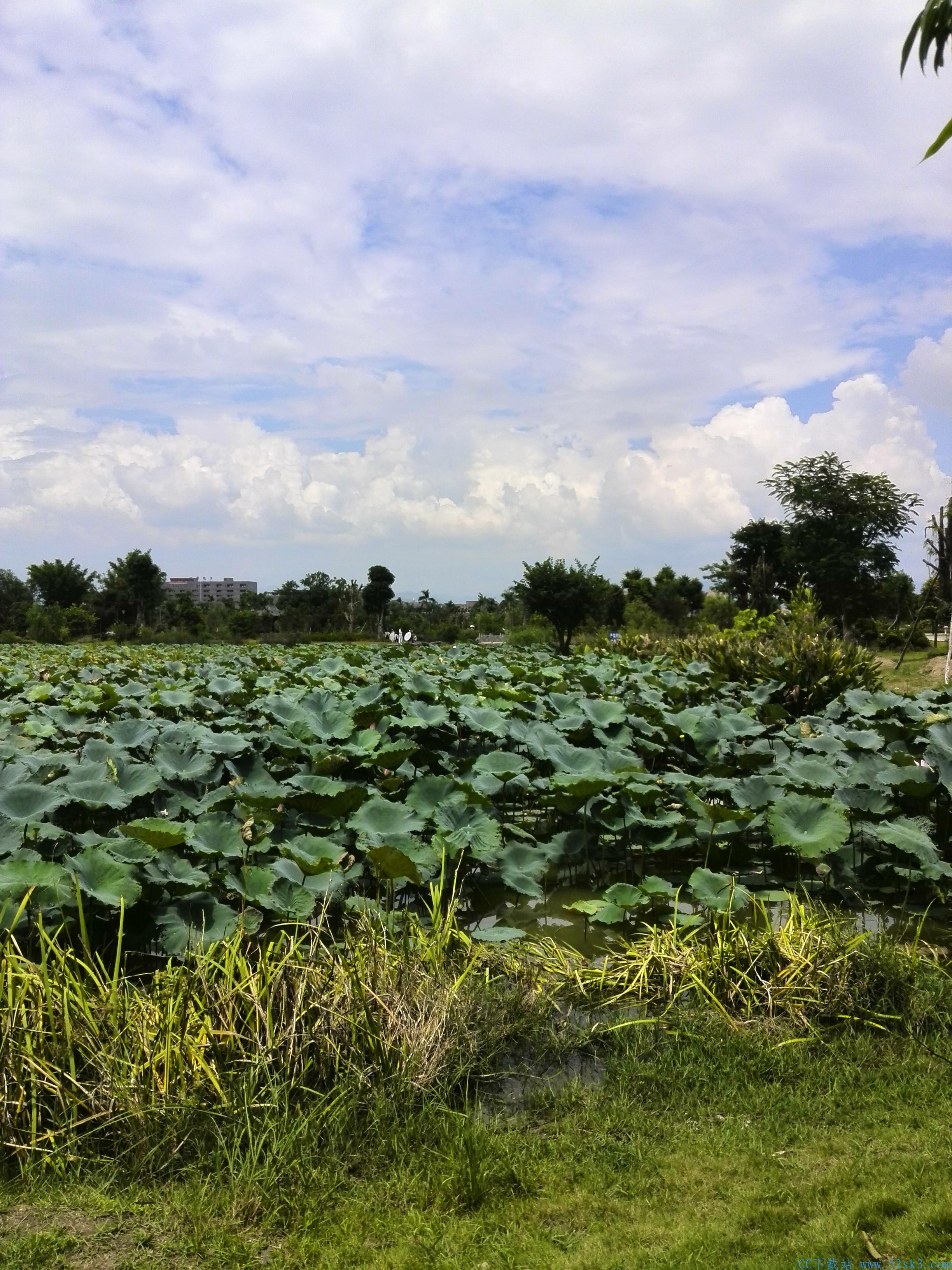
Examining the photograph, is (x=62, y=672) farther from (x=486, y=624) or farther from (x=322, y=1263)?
(x=486, y=624)

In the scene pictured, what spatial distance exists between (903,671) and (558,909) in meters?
18.8

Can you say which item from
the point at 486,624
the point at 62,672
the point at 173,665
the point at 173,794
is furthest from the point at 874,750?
the point at 486,624

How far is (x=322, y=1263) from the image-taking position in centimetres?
218

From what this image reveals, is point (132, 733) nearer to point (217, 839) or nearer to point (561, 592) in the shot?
point (217, 839)

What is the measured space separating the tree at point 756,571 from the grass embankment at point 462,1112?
38.9 metres

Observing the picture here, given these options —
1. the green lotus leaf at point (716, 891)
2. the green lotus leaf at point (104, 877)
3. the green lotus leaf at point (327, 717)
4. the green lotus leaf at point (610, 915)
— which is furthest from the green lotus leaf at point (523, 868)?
the green lotus leaf at point (327, 717)

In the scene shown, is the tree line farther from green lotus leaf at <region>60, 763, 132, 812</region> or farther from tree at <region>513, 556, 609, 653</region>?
green lotus leaf at <region>60, 763, 132, 812</region>

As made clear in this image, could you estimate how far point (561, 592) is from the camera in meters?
26.7

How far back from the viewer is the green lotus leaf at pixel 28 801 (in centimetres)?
412

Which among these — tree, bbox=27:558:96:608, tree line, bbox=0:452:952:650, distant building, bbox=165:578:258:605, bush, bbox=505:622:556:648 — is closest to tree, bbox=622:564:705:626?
tree line, bbox=0:452:952:650

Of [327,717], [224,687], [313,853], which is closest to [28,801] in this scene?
[313,853]

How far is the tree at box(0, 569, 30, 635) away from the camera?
163 feet

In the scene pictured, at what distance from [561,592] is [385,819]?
22.5 meters

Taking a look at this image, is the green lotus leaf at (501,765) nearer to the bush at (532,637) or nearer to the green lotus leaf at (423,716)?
the green lotus leaf at (423,716)
